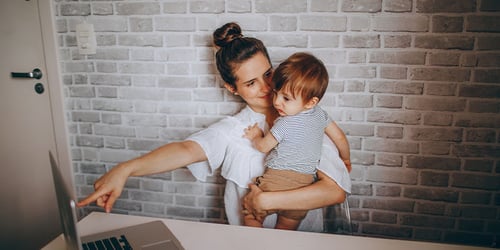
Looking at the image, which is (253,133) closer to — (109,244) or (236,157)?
(236,157)

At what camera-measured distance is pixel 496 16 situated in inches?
70.7

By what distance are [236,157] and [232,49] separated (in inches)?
21.3

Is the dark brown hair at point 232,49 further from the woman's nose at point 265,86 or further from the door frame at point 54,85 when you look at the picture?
the door frame at point 54,85

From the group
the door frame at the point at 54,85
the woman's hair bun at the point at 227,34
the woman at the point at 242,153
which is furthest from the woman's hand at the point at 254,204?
the door frame at the point at 54,85

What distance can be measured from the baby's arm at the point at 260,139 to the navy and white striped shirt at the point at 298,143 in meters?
0.03

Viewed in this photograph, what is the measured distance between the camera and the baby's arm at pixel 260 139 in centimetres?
167

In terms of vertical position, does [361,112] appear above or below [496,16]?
below

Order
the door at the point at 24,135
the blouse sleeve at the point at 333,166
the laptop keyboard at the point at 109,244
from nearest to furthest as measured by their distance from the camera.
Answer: the laptop keyboard at the point at 109,244
the blouse sleeve at the point at 333,166
the door at the point at 24,135

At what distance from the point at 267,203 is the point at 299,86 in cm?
53

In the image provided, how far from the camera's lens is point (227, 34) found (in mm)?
1883

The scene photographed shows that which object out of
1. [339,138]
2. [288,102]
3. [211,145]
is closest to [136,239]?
[211,145]

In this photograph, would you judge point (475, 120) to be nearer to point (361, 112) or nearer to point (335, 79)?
point (361, 112)

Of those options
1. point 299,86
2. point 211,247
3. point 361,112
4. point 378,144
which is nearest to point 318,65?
point 299,86

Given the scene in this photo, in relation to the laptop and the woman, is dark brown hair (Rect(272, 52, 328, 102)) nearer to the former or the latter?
the woman
